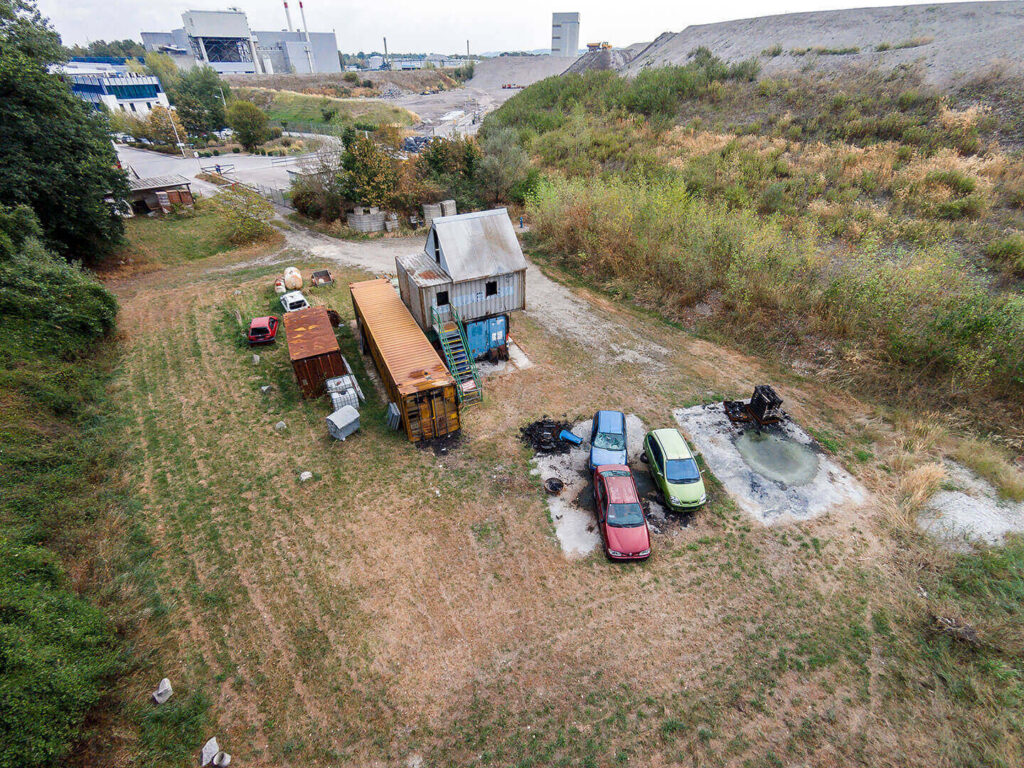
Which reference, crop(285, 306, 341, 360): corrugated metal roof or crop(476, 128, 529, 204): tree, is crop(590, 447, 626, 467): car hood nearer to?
crop(285, 306, 341, 360): corrugated metal roof

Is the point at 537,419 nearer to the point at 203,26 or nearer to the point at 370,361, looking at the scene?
the point at 370,361

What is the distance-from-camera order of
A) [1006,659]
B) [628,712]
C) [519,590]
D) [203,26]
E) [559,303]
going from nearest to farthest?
1. [628,712]
2. [1006,659]
3. [519,590]
4. [559,303]
5. [203,26]

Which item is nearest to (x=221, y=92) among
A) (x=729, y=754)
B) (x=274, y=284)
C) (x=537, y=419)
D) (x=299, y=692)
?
(x=274, y=284)

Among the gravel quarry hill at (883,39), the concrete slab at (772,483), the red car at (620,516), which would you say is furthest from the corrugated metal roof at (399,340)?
the gravel quarry hill at (883,39)

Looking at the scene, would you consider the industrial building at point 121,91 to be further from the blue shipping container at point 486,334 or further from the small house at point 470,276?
the blue shipping container at point 486,334

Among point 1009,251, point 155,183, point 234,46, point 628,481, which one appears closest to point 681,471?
point 628,481

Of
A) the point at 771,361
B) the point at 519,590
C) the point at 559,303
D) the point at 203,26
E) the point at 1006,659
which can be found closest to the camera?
the point at 1006,659

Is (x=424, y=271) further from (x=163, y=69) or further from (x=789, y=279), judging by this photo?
(x=163, y=69)
